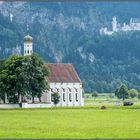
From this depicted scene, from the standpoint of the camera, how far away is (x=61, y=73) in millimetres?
92250

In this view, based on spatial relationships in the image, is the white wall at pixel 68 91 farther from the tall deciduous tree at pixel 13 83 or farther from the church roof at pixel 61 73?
the tall deciduous tree at pixel 13 83

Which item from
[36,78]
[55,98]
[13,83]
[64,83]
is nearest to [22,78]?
[13,83]

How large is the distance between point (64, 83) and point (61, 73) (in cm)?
173

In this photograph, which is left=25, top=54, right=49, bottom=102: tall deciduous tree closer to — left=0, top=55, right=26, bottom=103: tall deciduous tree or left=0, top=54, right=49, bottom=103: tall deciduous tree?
left=0, top=54, right=49, bottom=103: tall deciduous tree

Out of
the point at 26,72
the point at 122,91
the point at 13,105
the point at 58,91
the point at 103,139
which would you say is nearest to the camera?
the point at 103,139

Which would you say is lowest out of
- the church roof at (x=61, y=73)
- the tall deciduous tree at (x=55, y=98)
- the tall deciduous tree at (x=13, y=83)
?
the tall deciduous tree at (x=55, y=98)

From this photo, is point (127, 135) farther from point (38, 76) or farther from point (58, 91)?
point (58, 91)

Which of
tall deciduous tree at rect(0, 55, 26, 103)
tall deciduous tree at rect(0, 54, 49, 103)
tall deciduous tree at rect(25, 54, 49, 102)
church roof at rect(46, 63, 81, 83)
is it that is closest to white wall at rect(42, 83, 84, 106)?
church roof at rect(46, 63, 81, 83)

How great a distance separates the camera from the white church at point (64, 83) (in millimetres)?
91625

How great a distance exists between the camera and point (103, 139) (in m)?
21.1

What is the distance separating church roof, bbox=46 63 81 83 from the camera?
91438mm

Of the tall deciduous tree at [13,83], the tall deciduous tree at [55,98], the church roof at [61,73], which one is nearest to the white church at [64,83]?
the church roof at [61,73]

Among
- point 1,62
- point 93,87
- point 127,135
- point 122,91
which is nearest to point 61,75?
point 1,62

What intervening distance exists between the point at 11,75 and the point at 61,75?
18662 millimetres
